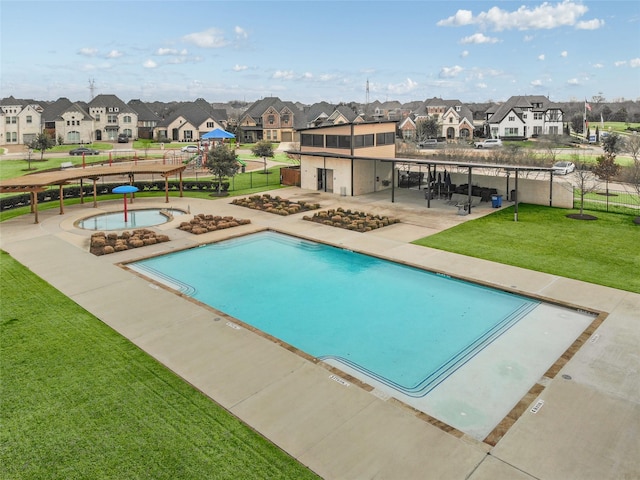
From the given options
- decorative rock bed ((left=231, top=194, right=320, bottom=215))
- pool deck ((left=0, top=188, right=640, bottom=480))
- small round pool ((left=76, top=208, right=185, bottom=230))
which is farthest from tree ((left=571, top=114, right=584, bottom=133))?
pool deck ((left=0, top=188, right=640, bottom=480))

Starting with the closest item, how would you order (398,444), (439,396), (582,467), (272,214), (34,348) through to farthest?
(582,467)
(398,444)
(439,396)
(34,348)
(272,214)

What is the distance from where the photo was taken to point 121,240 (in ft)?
74.5

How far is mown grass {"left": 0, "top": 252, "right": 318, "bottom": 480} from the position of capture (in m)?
8.19

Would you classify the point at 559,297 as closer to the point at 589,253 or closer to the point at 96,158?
the point at 589,253

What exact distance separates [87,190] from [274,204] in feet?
49.0

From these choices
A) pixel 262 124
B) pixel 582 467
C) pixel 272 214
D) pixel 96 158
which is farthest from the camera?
pixel 262 124

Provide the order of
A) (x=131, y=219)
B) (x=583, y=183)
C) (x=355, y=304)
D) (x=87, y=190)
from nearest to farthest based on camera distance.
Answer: (x=355, y=304)
(x=583, y=183)
(x=131, y=219)
(x=87, y=190)

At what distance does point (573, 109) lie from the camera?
468 ft

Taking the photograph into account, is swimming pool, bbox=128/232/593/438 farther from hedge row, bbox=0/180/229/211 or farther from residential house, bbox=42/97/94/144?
residential house, bbox=42/97/94/144

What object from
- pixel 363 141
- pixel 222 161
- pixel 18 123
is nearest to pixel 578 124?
pixel 363 141

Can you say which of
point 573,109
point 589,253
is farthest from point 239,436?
point 573,109

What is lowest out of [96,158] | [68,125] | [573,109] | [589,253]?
[589,253]

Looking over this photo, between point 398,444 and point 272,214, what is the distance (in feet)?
73.1

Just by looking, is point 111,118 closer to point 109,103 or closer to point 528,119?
point 109,103
